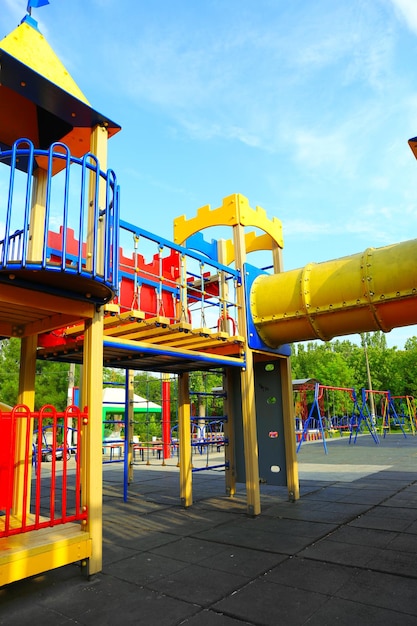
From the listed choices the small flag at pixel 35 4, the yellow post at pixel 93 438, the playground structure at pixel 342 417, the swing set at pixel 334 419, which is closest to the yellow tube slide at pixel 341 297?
the yellow post at pixel 93 438

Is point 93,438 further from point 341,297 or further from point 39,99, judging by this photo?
point 341,297

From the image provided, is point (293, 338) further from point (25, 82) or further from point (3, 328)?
point (25, 82)

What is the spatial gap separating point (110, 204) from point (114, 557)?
3.76m

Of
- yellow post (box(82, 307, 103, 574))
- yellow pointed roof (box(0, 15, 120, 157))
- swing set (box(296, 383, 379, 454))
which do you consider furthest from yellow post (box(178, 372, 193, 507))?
swing set (box(296, 383, 379, 454))

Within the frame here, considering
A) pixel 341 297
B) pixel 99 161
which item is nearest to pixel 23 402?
pixel 99 161

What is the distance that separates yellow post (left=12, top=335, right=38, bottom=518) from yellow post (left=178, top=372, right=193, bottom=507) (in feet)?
9.60

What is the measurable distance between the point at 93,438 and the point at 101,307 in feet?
4.47

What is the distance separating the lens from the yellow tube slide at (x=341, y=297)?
5809mm

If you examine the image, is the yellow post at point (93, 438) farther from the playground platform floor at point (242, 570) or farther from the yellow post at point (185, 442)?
the yellow post at point (185, 442)

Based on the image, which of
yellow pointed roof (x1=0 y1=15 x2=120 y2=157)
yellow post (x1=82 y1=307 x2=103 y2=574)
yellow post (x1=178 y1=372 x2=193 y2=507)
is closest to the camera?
yellow post (x1=82 y1=307 x2=103 y2=574)

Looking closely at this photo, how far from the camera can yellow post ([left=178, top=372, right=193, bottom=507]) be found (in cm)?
737

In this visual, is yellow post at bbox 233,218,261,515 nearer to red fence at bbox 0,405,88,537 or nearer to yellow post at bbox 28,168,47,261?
red fence at bbox 0,405,88,537

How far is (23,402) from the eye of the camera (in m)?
5.38

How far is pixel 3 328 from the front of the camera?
5359 mm
